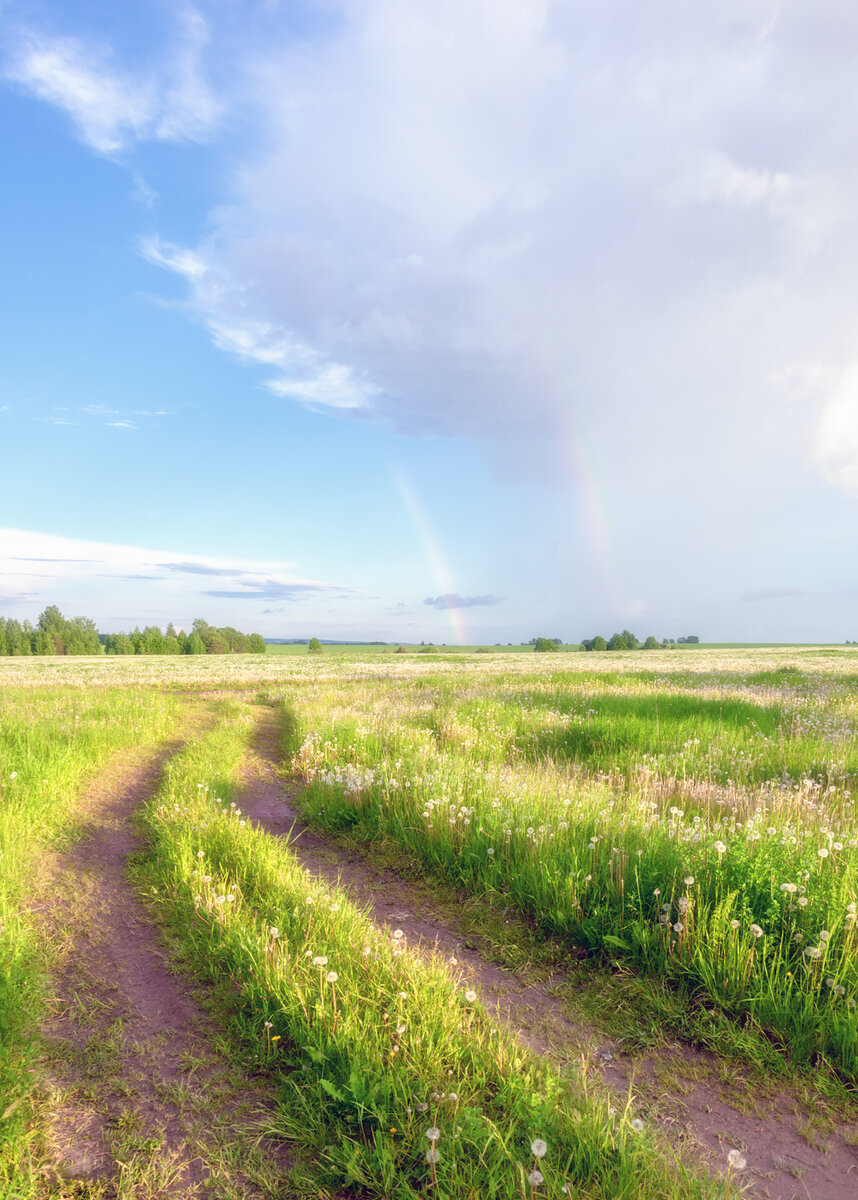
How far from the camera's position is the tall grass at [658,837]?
13.8ft

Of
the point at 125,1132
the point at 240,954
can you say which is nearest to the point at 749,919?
the point at 240,954

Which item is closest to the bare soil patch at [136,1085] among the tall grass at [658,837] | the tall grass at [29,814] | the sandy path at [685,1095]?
the tall grass at [29,814]

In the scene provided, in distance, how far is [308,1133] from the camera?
307cm

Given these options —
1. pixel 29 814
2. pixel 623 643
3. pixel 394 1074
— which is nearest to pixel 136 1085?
pixel 394 1074

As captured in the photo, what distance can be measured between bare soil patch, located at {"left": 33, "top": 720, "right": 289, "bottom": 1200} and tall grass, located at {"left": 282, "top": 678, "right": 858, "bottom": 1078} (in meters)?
2.96

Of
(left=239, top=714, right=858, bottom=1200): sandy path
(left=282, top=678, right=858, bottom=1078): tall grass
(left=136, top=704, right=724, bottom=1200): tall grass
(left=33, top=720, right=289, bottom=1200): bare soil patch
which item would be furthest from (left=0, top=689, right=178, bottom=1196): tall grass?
(left=282, top=678, right=858, bottom=1078): tall grass

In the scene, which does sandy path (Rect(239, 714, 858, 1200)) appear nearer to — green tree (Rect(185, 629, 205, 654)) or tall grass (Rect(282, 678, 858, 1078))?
tall grass (Rect(282, 678, 858, 1078))

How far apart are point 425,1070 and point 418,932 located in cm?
223

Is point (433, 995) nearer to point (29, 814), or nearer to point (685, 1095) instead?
point (685, 1095)

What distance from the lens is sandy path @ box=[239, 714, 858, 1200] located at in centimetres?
301

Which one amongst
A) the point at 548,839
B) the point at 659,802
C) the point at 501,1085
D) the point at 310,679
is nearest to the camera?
the point at 501,1085

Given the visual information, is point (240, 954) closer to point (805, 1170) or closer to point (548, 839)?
point (548, 839)

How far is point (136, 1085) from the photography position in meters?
3.54

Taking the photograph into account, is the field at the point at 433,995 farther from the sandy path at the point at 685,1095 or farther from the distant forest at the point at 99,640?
the distant forest at the point at 99,640
